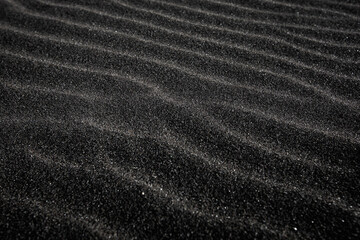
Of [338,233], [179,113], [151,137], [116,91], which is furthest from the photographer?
[116,91]

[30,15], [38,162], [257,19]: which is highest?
[257,19]

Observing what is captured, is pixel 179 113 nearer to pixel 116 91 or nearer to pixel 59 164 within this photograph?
pixel 116 91

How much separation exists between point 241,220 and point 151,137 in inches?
19.4

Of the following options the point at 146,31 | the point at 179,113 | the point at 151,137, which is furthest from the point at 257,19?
the point at 151,137

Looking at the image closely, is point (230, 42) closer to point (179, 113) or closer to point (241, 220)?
point (179, 113)

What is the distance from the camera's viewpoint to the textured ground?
3.35 ft

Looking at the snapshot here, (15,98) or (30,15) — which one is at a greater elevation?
(30,15)

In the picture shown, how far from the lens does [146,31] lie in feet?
6.00

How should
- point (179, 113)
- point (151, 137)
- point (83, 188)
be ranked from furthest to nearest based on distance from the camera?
point (179, 113) < point (151, 137) < point (83, 188)

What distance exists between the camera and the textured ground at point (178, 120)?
3.35 feet

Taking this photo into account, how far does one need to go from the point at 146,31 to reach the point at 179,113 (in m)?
0.71

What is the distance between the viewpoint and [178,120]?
1.35 meters

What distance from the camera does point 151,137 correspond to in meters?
1.27

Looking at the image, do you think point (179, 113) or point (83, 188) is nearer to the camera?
point (83, 188)
